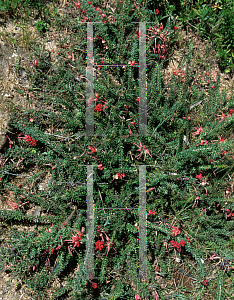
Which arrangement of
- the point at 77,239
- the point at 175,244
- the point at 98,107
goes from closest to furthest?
the point at 77,239 < the point at 175,244 < the point at 98,107

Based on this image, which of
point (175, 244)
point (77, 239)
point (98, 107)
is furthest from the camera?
point (98, 107)

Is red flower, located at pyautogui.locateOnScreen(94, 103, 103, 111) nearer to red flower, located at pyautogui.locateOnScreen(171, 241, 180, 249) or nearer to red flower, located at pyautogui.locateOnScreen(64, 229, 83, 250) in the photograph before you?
red flower, located at pyautogui.locateOnScreen(64, 229, 83, 250)

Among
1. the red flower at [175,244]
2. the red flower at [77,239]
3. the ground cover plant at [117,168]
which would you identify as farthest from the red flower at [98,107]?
the red flower at [175,244]

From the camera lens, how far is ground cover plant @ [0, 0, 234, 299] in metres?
3.65

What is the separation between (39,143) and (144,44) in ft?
7.51

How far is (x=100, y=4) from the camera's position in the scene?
13.9 feet

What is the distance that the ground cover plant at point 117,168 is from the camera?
12.0 feet

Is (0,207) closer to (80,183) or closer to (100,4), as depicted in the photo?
(80,183)

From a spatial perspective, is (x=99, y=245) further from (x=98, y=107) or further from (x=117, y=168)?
(x=98, y=107)

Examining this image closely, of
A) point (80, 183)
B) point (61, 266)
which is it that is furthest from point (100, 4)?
point (61, 266)

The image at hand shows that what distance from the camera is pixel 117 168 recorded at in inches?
147

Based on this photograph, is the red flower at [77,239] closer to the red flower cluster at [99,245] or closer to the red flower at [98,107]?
the red flower cluster at [99,245]

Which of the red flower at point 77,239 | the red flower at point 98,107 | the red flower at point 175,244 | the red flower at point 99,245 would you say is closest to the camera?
the red flower at point 77,239

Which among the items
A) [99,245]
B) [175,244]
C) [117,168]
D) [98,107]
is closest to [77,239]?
[99,245]
